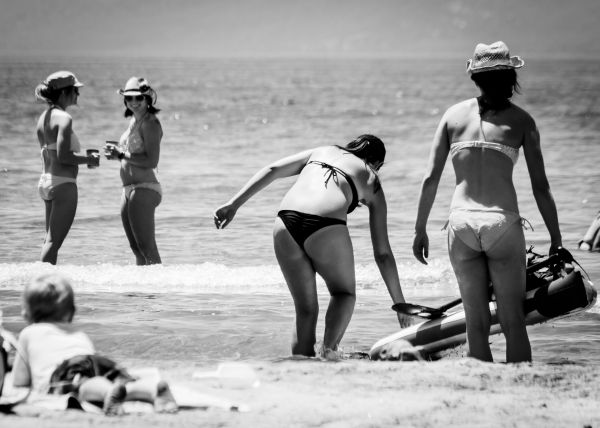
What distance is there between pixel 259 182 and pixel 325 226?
0.52 meters

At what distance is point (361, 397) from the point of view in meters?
4.79

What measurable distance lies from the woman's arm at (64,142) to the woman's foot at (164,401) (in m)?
4.14

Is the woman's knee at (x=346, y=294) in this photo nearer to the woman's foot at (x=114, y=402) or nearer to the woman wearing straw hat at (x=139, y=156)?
the woman's foot at (x=114, y=402)

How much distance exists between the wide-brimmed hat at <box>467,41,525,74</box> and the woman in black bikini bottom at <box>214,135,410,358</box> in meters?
0.89

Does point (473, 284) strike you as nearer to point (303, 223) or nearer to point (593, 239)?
point (303, 223)

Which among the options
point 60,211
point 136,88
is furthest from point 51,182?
point 136,88

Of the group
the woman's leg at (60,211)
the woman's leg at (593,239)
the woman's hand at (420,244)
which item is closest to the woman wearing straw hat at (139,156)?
the woman's leg at (60,211)

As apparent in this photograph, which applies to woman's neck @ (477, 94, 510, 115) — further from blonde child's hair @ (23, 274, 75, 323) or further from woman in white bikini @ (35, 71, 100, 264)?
woman in white bikini @ (35, 71, 100, 264)

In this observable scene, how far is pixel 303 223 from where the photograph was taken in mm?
5609

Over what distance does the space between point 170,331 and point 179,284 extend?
2.00m

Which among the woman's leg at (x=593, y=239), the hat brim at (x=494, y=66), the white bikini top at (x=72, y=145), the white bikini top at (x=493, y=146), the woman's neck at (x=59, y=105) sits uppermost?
the woman's neck at (x=59, y=105)

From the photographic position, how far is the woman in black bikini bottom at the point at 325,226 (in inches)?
222

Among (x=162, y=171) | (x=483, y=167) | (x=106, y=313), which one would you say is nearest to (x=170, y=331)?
(x=106, y=313)

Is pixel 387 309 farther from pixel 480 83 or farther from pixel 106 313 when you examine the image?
pixel 480 83
